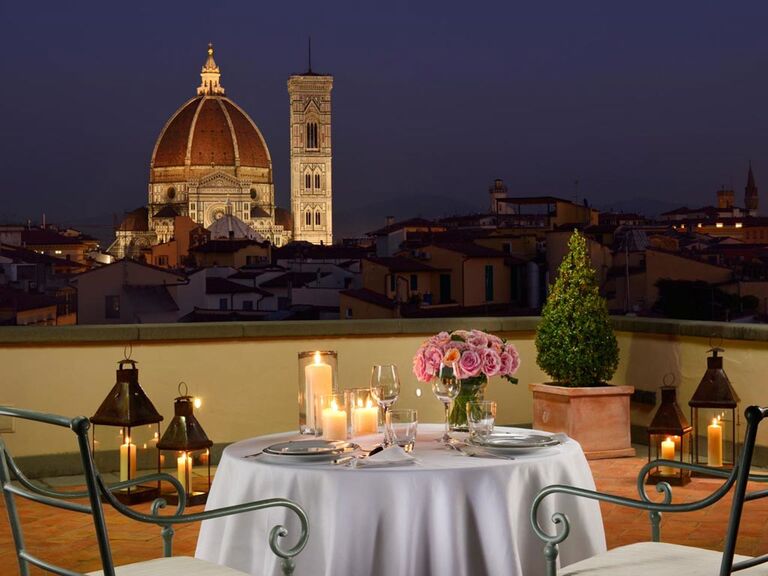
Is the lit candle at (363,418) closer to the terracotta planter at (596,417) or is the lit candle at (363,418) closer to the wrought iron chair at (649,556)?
the wrought iron chair at (649,556)

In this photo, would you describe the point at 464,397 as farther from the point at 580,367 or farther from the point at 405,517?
the point at 580,367

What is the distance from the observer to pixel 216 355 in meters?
8.00

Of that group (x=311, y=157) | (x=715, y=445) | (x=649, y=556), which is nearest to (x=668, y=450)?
(x=715, y=445)

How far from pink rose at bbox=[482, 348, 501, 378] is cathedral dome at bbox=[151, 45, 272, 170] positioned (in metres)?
122

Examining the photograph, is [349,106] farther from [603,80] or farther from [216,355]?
[216,355]

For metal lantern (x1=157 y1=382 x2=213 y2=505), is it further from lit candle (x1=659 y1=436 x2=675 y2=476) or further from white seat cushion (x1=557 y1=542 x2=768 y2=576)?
white seat cushion (x1=557 y1=542 x2=768 y2=576)

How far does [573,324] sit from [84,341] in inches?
121

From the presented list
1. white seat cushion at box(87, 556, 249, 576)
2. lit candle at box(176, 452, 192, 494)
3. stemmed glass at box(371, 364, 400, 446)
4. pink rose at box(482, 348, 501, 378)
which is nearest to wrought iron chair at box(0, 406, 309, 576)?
white seat cushion at box(87, 556, 249, 576)

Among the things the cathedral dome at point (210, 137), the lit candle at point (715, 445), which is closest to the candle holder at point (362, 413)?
the lit candle at point (715, 445)

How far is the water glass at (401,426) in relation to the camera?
3621 millimetres

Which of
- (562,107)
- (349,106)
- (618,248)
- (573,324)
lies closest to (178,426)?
(573,324)

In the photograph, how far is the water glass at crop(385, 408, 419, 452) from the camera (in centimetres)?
362

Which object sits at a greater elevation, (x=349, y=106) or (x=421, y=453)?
(x=349, y=106)

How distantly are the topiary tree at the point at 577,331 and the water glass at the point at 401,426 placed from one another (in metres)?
4.59
